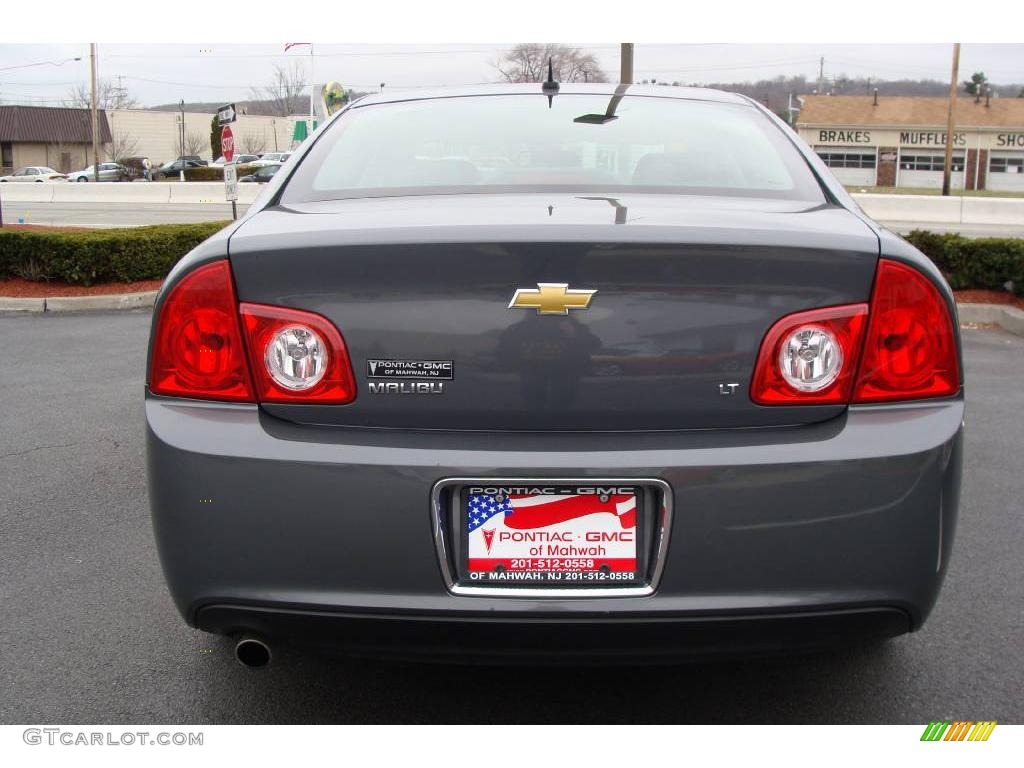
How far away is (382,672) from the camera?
2.90 meters

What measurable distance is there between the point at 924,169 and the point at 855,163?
13.9ft

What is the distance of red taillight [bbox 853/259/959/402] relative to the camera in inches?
84.8

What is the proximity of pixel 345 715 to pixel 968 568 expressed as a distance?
7.82ft

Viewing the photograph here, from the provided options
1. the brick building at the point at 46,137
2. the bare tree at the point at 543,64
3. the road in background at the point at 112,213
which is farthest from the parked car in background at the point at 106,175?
the bare tree at the point at 543,64

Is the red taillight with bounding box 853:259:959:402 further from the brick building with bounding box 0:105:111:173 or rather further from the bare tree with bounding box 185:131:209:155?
the bare tree with bounding box 185:131:209:155

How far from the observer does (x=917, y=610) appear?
2.20 m

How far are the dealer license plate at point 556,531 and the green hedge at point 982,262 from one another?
9.83 meters

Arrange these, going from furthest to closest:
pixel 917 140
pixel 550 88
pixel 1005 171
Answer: pixel 1005 171, pixel 917 140, pixel 550 88

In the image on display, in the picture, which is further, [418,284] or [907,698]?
[907,698]

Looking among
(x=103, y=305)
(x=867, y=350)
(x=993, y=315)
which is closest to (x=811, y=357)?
(x=867, y=350)

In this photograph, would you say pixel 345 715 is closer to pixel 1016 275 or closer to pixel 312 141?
pixel 312 141

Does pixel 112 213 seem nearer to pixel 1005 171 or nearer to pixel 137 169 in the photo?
pixel 137 169

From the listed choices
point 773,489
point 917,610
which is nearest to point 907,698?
point 917,610

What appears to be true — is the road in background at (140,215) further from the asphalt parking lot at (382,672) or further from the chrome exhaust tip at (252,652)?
the chrome exhaust tip at (252,652)
